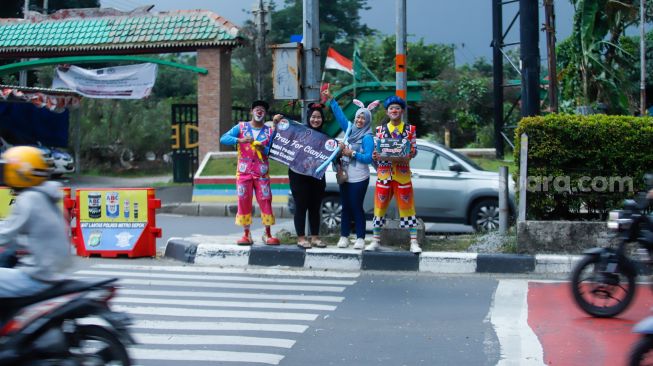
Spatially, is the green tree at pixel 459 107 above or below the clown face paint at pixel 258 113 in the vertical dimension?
above

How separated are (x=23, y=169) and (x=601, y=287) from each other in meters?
4.76

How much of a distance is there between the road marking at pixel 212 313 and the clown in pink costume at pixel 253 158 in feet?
9.60

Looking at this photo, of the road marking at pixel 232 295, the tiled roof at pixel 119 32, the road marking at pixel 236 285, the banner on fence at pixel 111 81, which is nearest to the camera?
the road marking at pixel 232 295

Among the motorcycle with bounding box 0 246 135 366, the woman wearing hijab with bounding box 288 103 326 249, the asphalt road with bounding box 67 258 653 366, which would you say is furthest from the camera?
the woman wearing hijab with bounding box 288 103 326 249

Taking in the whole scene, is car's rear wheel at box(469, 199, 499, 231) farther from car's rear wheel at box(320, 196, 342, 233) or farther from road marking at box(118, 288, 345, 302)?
road marking at box(118, 288, 345, 302)

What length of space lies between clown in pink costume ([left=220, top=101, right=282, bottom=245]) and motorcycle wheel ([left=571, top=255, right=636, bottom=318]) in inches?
174

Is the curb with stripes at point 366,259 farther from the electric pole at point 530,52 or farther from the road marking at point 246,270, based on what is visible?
the electric pole at point 530,52

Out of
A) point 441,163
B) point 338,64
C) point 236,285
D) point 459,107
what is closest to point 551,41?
point 441,163

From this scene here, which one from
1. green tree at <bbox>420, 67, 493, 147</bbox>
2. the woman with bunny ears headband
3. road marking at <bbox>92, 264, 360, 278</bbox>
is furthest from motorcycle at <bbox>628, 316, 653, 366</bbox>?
green tree at <bbox>420, 67, 493, 147</bbox>

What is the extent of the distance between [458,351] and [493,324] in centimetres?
98

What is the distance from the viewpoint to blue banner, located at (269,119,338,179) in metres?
10.2

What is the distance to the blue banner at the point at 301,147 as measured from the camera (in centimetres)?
1018

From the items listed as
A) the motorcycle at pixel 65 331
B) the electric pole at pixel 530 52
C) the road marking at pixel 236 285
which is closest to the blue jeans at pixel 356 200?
the road marking at pixel 236 285

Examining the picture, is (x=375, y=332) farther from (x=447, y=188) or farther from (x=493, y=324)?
(x=447, y=188)
